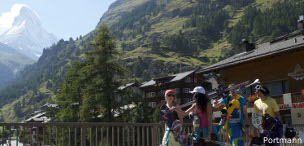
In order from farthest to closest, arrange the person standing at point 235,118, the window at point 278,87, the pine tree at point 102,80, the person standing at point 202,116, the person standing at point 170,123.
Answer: the pine tree at point 102,80 → the window at point 278,87 → the person standing at point 235,118 → the person standing at point 170,123 → the person standing at point 202,116

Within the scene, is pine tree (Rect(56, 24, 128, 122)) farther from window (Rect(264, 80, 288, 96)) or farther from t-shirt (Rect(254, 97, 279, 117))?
t-shirt (Rect(254, 97, 279, 117))

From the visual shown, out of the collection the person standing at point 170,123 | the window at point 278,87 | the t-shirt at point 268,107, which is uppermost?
the window at point 278,87

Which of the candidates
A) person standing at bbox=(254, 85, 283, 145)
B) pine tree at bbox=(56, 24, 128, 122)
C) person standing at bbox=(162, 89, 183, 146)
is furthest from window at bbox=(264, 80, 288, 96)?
person standing at bbox=(162, 89, 183, 146)

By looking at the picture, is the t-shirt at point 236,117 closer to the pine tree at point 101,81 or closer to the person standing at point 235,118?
the person standing at point 235,118

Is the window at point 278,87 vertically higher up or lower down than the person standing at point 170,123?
higher up

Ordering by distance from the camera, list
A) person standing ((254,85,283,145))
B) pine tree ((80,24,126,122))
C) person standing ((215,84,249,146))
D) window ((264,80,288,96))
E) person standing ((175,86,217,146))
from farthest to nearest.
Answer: pine tree ((80,24,126,122)) → window ((264,80,288,96)) → person standing ((215,84,249,146)) → person standing ((254,85,283,145)) → person standing ((175,86,217,146))

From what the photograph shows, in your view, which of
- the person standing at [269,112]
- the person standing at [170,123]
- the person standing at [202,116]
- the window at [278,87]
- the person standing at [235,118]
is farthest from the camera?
the window at [278,87]

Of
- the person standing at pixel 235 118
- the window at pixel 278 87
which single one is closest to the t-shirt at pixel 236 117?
the person standing at pixel 235 118

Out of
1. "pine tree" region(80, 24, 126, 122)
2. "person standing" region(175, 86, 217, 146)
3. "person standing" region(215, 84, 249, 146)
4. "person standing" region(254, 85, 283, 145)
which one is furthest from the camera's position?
"pine tree" region(80, 24, 126, 122)

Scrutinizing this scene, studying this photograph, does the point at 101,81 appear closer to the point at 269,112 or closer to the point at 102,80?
the point at 102,80

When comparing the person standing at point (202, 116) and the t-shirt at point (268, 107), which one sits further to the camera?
the t-shirt at point (268, 107)

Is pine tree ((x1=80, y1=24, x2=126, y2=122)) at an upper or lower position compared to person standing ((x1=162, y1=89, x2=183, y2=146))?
upper

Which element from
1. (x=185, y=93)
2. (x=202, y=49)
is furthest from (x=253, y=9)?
(x=185, y=93)

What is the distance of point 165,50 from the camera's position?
176 metres
